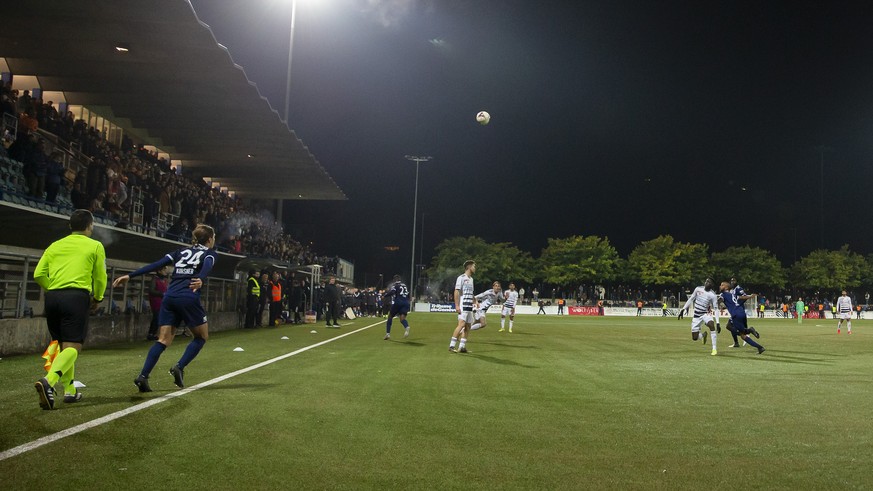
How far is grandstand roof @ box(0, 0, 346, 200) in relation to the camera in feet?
51.9

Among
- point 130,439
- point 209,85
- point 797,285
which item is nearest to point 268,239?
point 209,85

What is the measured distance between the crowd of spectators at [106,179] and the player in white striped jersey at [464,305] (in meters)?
9.89

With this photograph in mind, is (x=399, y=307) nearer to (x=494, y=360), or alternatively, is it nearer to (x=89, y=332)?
(x=494, y=360)

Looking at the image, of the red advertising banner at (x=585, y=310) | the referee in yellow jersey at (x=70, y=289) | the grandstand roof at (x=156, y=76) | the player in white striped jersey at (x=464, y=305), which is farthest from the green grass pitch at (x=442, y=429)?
the red advertising banner at (x=585, y=310)

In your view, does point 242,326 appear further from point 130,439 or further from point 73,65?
point 130,439

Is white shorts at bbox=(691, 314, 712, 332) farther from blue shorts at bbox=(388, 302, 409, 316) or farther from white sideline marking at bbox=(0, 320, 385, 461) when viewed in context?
white sideline marking at bbox=(0, 320, 385, 461)

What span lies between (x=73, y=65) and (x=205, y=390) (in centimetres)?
1602

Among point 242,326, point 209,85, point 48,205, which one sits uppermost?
point 209,85

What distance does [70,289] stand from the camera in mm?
6988

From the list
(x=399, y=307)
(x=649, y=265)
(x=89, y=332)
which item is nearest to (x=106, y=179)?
(x=89, y=332)

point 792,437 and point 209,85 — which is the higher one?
point 209,85

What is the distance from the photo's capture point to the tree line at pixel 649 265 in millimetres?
94062

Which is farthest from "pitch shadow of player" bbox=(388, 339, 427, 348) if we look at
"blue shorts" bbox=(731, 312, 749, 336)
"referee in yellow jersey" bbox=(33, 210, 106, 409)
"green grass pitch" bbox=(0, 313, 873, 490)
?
"referee in yellow jersey" bbox=(33, 210, 106, 409)

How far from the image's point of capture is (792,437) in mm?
6066
